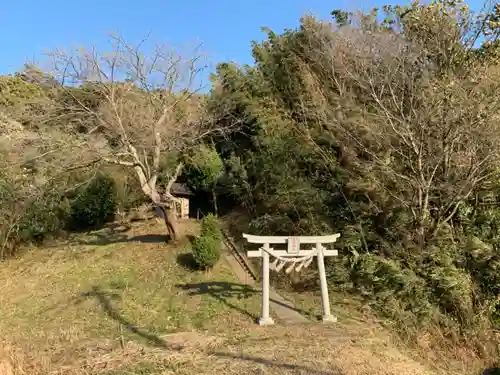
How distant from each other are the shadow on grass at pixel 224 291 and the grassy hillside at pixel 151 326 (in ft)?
0.06

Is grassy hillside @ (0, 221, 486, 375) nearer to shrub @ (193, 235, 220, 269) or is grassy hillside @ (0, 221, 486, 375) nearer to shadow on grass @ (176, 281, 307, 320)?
shadow on grass @ (176, 281, 307, 320)

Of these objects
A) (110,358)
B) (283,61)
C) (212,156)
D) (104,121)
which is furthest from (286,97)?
(110,358)

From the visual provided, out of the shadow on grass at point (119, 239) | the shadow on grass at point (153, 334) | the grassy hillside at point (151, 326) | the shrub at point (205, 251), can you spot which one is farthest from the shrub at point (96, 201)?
the shrub at point (205, 251)

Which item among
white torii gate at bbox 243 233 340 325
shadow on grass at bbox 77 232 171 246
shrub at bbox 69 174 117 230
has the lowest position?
shadow on grass at bbox 77 232 171 246

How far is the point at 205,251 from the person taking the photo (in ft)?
30.0

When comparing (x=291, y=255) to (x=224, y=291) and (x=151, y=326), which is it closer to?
(x=224, y=291)

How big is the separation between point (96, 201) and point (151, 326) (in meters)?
7.30

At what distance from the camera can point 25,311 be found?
806cm

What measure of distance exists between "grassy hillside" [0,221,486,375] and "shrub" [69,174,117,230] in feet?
5.44

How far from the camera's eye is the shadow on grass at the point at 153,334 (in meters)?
4.71

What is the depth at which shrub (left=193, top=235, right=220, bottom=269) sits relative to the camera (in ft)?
30.0

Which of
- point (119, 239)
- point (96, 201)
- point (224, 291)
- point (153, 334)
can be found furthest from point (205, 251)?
point (96, 201)

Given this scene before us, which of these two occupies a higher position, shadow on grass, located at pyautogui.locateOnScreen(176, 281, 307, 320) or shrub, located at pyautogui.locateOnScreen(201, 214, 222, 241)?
shrub, located at pyautogui.locateOnScreen(201, 214, 222, 241)

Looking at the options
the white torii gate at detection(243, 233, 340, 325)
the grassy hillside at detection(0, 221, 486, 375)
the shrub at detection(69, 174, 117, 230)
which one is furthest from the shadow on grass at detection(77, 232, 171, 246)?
the white torii gate at detection(243, 233, 340, 325)
